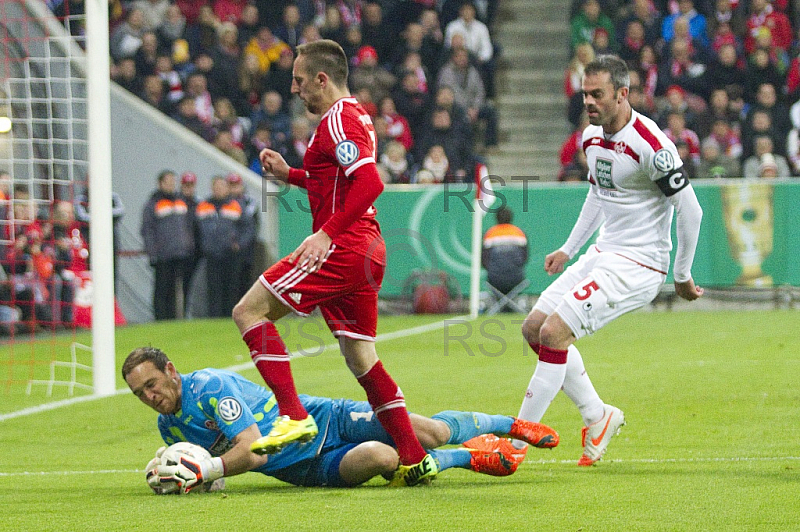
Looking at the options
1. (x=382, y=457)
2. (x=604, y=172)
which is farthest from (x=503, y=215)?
(x=382, y=457)

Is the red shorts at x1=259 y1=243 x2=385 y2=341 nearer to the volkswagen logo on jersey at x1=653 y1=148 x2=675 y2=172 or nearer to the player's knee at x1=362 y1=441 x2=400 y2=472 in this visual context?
the player's knee at x1=362 y1=441 x2=400 y2=472

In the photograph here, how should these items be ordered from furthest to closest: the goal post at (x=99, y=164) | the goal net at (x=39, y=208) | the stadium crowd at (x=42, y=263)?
the stadium crowd at (x=42, y=263) < the goal net at (x=39, y=208) < the goal post at (x=99, y=164)

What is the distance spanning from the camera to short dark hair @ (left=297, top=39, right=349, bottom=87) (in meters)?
5.31

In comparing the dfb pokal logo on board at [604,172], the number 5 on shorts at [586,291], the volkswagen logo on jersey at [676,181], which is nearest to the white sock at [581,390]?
the number 5 on shorts at [586,291]

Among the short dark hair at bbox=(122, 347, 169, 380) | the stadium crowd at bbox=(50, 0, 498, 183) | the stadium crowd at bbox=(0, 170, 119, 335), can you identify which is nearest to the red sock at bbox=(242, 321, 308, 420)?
the short dark hair at bbox=(122, 347, 169, 380)

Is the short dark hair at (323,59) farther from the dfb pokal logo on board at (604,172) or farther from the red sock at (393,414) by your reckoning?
the dfb pokal logo on board at (604,172)

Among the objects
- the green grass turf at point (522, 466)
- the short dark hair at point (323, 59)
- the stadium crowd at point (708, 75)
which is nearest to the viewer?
the green grass turf at point (522, 466)

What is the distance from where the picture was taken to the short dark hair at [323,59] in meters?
5.31

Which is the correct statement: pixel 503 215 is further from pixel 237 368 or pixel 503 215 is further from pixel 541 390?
pixel 541 390

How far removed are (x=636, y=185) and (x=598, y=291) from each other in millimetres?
593

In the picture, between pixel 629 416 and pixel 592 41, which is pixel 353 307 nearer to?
pixel 629 416

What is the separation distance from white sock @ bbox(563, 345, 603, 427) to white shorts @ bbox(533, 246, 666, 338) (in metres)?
0.18

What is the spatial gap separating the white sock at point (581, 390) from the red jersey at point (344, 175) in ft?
4.40

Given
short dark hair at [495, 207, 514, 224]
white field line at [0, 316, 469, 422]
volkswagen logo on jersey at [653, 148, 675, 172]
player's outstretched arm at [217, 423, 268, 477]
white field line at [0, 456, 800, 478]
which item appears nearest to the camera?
player's outstretched arm at [217, 423, 268, 477]
